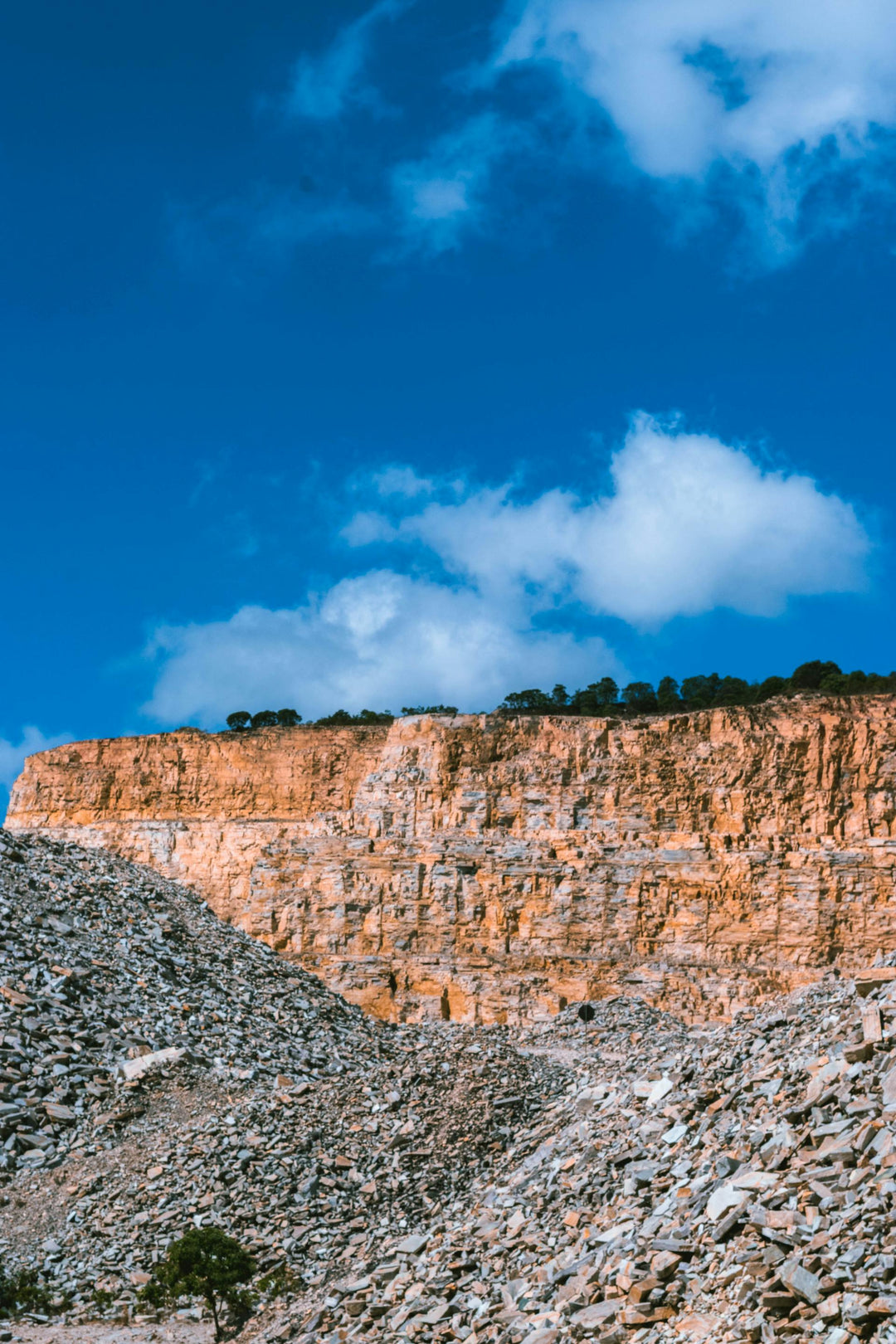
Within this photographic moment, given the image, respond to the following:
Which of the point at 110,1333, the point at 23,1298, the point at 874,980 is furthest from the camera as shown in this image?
the point at 23,1298

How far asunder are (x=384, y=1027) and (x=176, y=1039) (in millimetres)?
8274

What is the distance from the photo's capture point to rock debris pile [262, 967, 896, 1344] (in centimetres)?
870

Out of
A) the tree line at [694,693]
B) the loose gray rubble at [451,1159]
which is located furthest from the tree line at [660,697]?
the loose gray rubble at [451,1159]

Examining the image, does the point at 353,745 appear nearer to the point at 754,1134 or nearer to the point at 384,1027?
the point at 384,1027

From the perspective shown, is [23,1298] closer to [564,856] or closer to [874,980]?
[874,980]

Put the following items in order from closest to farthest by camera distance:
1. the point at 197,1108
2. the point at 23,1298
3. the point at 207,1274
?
the point at 207,1274, the point at 23,1298, the point at 197,1108

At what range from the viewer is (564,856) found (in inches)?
1735

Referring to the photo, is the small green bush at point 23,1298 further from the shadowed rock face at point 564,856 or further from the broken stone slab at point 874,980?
the shadowed rock face at point 564,856

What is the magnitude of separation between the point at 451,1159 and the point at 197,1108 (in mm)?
6602

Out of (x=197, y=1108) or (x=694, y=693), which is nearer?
(x=197, y=1108)

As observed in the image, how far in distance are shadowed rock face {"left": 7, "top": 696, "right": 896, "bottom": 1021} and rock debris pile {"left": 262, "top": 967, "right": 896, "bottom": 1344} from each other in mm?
26564

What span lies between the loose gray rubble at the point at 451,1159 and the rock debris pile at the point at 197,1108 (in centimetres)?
6

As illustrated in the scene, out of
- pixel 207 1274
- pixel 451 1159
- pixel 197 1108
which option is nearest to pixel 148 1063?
pixel 197 1108

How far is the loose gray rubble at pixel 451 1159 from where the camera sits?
372 inches
